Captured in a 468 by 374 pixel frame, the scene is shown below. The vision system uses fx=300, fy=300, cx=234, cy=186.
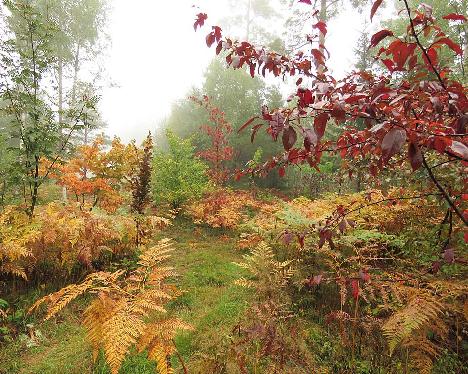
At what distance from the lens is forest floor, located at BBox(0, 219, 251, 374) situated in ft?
9.24

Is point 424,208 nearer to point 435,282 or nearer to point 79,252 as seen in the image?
point 435,282

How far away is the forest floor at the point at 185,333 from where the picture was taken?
2.82 meters

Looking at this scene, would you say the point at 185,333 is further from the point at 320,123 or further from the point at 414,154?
the point at 414,154

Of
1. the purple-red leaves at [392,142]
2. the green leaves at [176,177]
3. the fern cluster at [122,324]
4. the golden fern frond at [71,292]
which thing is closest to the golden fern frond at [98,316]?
the fern cluster at [122,324]

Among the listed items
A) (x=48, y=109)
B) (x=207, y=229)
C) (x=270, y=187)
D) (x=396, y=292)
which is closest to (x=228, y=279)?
(x=396, y=292)

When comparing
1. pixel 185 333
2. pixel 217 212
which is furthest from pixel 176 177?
pixel 185 333

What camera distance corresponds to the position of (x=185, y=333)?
332 centimetres

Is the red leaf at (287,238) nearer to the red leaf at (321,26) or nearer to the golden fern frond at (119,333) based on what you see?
the golden fern frond at (119,333)

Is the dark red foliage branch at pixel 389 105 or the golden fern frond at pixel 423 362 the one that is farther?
the golden fern frond at pixel 423 362

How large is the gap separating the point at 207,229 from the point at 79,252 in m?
4.48

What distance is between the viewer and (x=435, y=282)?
2621mm

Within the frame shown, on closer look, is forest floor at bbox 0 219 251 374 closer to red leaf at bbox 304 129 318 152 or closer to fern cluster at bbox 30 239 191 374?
fern cluster at bbox 30 239 191 374

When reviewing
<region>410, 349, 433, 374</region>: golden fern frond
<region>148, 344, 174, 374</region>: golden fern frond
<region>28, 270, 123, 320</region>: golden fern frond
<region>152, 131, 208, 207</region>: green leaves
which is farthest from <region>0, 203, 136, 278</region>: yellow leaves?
<region>152, 131, 208, 207</region>: green leaves

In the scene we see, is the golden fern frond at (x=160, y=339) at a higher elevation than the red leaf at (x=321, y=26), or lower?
lower
